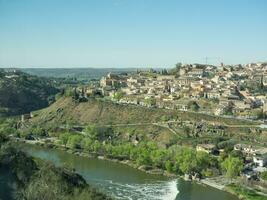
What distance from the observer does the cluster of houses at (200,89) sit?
3372cm

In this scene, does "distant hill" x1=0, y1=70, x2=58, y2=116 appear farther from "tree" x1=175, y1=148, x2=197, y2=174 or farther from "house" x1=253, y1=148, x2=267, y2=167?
"house" x1=253, y1=148, x2=267, y2=167

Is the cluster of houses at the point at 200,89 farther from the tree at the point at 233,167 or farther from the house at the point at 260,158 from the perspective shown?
the tree at the point at 233,167

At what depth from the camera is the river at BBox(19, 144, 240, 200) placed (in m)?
18.6

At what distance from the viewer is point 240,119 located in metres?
29.9

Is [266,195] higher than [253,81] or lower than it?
lower

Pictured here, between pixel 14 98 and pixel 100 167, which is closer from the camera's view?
pixel 100 167

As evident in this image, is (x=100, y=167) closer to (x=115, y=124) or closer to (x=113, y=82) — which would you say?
(x=115, y=124)

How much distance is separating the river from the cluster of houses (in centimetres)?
1083

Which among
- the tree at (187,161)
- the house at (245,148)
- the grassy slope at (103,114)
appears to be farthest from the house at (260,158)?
the grassy slope at (103,114)

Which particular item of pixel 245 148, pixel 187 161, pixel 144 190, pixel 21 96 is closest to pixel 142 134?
pixel 245 148

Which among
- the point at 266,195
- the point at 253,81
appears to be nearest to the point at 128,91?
the point at 253,81

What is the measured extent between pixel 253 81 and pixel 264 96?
7561 millimetres

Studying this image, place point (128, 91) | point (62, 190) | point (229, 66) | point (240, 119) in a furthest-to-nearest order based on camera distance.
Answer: point (229, 66) < point (128, 91) < point (240, 119) < point (62, 190)

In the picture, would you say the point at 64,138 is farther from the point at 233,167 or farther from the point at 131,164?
the point at 233,167
